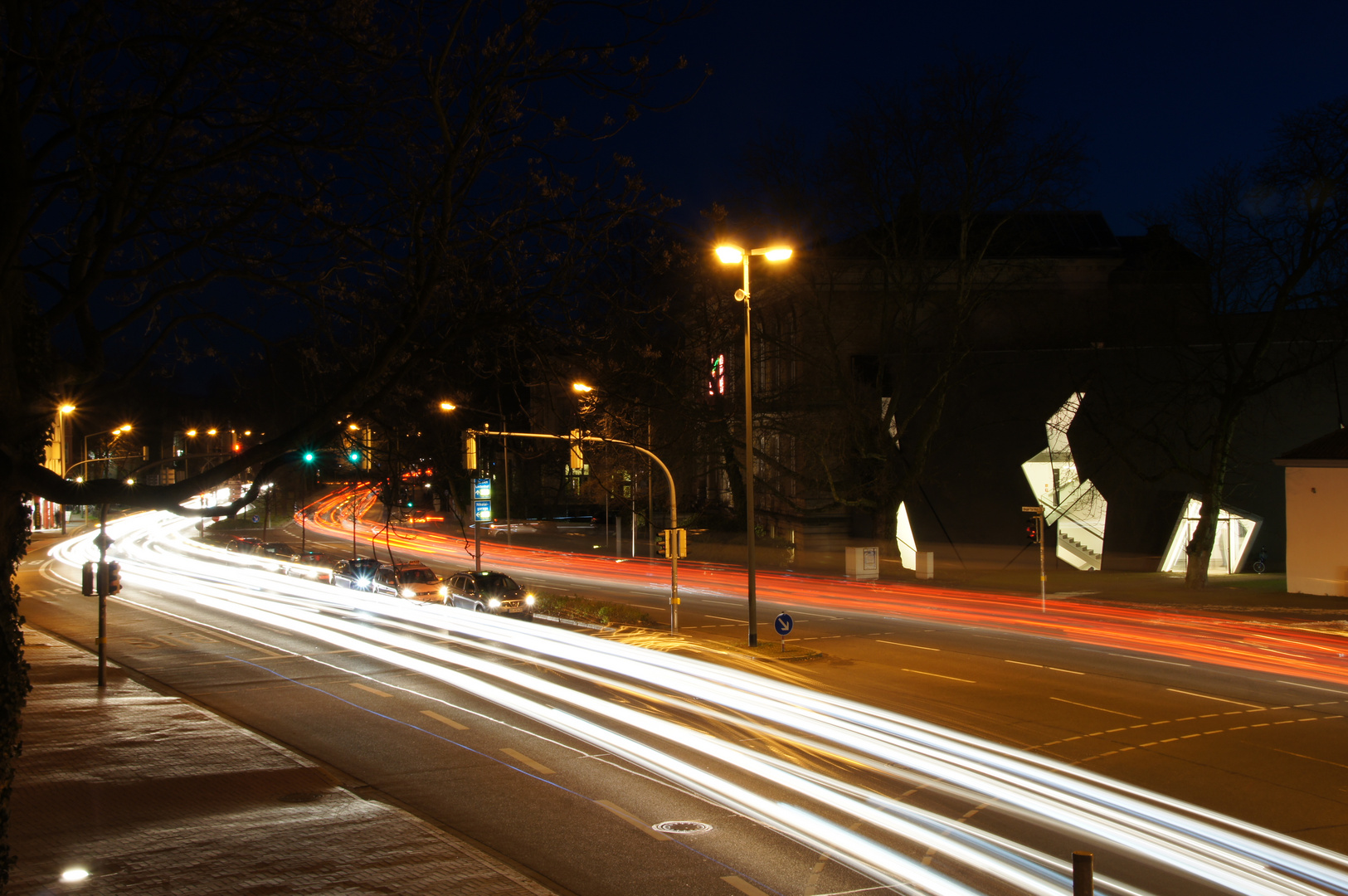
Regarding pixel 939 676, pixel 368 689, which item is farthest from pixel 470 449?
pixel 939 676

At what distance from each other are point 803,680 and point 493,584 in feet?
47.5

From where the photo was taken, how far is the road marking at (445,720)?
14.6 meters

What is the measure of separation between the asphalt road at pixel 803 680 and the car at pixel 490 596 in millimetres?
5644

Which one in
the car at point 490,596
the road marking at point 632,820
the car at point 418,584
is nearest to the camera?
the road marking at point 632,820

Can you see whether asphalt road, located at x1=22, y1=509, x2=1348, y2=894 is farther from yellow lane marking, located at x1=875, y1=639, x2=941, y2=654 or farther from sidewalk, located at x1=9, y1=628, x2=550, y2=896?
sidewalk, located at x1=9, y1=628, x2=550, y2=896

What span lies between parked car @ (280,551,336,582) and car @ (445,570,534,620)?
1213 cm

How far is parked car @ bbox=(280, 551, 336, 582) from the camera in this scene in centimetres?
4284

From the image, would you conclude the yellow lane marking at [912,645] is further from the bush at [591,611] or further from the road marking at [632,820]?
the road marking at [632,820]

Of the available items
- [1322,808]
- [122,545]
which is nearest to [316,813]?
[1322,808]

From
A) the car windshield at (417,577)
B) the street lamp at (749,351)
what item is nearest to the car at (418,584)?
the car windshield at (417,577)

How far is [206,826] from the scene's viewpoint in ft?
31.6

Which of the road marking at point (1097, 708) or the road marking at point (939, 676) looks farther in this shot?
the road marking at point (939, 676)

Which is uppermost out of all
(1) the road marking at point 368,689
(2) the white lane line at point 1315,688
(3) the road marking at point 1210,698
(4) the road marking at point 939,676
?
(4) the road marking at point 939,676

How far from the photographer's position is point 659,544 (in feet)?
83.4
